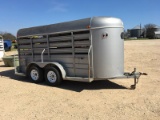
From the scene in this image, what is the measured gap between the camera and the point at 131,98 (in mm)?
5316

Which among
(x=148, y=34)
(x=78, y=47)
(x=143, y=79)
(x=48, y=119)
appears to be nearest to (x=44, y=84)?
(x=78, y=47)

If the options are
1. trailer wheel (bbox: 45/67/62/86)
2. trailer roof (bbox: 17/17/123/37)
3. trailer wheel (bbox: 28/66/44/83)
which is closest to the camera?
trailer roof (bbox: 17/17/123/37)

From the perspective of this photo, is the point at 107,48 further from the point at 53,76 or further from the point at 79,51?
the point at 53,76

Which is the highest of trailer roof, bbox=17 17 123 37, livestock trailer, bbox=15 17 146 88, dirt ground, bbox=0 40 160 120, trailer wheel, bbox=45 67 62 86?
trailer roof, bbox=17 17 123 37

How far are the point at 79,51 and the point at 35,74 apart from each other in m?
2.24

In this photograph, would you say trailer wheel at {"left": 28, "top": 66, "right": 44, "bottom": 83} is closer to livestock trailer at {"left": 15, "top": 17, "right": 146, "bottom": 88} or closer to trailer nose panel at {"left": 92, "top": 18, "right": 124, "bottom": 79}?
livestock trailer at {"left": 15, "top": 17, "right": 146, "bottom": 88}

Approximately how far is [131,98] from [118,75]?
3.44 ft

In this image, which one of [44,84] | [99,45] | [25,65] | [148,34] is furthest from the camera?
[148,34]

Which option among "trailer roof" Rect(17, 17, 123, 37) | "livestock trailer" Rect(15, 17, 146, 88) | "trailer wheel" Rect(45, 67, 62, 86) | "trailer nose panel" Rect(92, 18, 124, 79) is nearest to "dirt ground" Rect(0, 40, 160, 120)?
"trailer wheel" Rect(45, 67, 62, 86)

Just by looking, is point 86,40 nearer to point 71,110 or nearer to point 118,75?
point 118,75

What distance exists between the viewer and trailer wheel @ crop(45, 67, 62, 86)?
6.65m

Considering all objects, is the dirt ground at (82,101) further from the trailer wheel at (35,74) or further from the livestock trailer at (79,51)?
the livestock trailer at (79,51)

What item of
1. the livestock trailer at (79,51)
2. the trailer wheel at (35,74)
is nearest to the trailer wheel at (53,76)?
the livestock trailer at (79,51)

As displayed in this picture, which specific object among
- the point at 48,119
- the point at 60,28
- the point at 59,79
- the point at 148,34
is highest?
the point at 148,34
